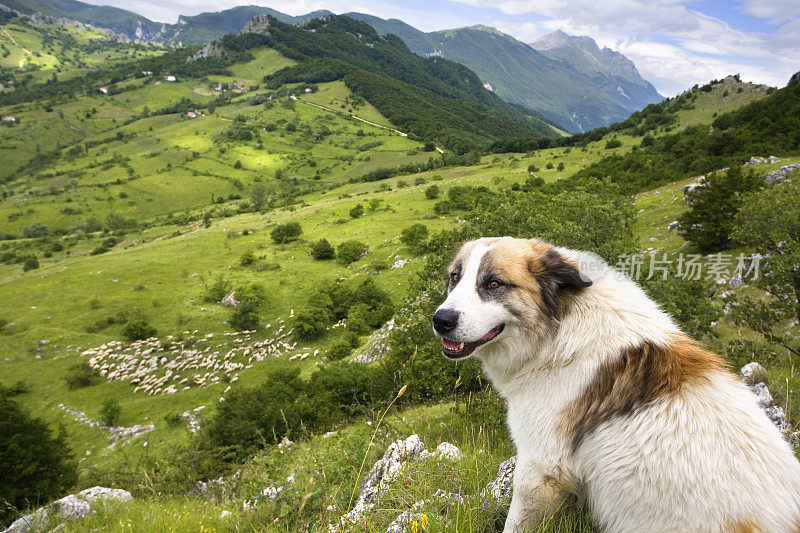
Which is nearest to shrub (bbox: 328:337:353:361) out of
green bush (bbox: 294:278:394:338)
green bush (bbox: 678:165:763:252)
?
green bush (bbox: 294:278:394:338)

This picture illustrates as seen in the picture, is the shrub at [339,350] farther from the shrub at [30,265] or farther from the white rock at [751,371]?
the shrub at [30,265]

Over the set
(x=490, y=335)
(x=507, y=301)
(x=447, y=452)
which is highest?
(x=507, y=301)

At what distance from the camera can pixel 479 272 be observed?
3.29m

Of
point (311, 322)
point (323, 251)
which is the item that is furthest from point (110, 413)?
point (323, 251)

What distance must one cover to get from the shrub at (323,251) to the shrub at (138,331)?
59.6 ft

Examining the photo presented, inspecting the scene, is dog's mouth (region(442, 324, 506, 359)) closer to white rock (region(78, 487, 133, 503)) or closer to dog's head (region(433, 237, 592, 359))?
dog's head (region(433, 237, 592, 359))

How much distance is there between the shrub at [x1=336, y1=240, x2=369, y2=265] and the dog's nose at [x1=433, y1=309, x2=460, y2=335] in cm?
4035

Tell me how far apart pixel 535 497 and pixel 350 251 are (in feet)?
136

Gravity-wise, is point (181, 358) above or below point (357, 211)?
below

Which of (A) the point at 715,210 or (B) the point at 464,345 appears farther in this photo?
(A) the point at 715,210

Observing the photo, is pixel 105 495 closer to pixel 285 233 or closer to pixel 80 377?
pixel 80 377

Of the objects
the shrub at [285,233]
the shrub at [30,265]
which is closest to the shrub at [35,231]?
the shrub at [30,265]

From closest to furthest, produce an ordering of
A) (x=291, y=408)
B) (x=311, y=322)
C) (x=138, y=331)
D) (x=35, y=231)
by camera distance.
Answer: (x=291, y=408) < (x=311, y=322) < (x=138, y=331) < (x=35, y=231)

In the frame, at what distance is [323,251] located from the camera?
45719mm
